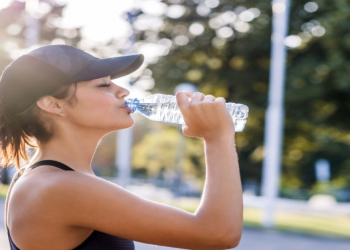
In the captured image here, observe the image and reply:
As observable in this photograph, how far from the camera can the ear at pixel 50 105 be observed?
6.12 ft

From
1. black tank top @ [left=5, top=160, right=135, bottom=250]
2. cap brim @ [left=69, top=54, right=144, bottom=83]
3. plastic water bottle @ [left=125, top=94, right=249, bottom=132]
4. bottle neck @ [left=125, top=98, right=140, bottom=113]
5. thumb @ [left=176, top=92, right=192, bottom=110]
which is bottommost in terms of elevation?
black tank top @ [left=5, top=160, right=135, bottom=250]

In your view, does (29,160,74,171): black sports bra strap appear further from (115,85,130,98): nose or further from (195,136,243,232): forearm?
(195,136,243,232): forearm

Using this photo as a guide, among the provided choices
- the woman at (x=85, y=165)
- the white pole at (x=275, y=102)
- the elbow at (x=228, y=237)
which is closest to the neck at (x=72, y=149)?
the woman at (x=85, y=165)

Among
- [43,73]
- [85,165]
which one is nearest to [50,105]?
[43,73]

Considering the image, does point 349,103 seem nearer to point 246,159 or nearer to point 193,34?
point 193,34

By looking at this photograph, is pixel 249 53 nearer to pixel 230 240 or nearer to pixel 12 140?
pixel 12 140

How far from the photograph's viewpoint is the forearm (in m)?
1.63

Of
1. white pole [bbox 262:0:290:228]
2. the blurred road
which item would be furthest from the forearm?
white pole [bbox 262:0:290:228]

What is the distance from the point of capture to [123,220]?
1.65 m

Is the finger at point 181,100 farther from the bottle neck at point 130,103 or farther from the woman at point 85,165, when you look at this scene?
the bottle neck at point 130,103

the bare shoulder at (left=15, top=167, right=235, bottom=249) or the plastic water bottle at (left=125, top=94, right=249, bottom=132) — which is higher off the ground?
the plastic water bottle at (left=125, top=94, right=249, bottom=132)

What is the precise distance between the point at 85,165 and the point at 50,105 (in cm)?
21

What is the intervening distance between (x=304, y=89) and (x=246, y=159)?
9005 millimetres

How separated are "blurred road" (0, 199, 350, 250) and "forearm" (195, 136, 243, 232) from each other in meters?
8.10
